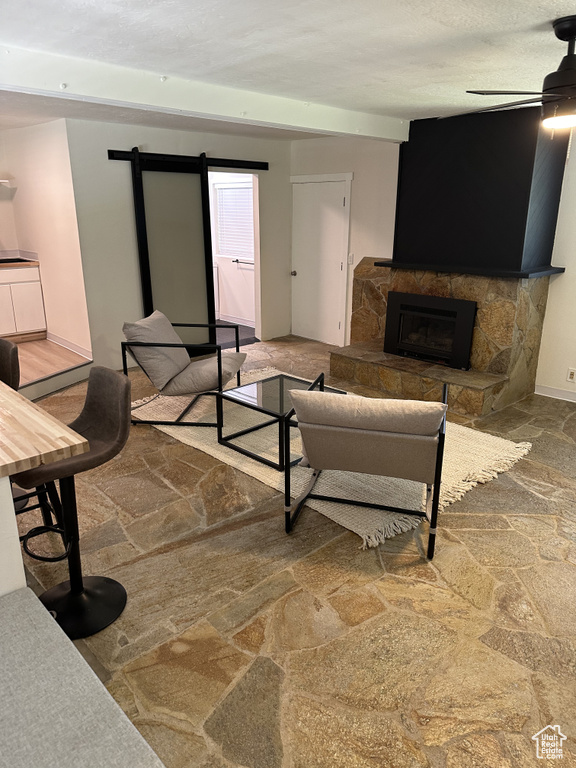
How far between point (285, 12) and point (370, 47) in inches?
24.9

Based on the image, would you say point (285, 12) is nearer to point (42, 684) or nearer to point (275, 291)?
point (42, 684)

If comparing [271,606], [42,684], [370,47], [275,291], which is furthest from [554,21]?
[275,291]

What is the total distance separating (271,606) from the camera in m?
2.42

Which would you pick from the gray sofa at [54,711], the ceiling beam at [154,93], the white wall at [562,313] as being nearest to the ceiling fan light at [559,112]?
the ceiling beam at [154,93]

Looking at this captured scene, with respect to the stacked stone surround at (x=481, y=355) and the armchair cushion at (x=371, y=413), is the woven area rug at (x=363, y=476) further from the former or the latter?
the armchair cushion at (x=371, y=413)

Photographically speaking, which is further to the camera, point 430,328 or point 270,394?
point 430,328

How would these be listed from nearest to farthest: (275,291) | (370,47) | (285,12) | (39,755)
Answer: (39,755)
(285,12)
(370,47)
(275,291)

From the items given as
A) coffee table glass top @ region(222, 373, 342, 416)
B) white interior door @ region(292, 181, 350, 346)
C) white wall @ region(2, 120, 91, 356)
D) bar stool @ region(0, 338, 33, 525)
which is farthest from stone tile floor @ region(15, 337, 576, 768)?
white interior door @ region(292, 181, 350, 346)

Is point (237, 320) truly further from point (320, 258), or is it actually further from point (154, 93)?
point (154, 93)

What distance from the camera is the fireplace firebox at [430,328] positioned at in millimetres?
4890

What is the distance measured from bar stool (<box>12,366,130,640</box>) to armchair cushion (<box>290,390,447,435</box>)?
2.76 ft

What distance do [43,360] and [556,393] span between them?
505 centimetres

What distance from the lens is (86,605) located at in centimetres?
237

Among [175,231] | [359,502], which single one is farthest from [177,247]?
[359,502]
